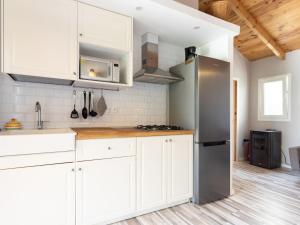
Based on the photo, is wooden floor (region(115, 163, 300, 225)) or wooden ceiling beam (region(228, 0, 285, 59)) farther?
wooden ceiling beam (region(228, 0, 285, 59))

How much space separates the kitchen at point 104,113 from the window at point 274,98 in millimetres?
2451

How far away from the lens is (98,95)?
7.68 feet

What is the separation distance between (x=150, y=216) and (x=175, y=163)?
622mm

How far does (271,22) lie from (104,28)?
10.8ft

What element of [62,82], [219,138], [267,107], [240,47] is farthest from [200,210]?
[240,47]

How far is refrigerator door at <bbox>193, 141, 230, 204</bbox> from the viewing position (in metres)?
2.21

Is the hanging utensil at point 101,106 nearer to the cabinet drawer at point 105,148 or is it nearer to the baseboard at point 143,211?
the cabinet drawer at point 105,148

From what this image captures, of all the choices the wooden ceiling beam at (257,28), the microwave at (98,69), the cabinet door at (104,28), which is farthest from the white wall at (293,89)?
the microwave at (98,69)

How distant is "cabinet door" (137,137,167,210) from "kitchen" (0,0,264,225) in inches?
0.4

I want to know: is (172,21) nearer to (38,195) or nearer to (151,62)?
(151,62)

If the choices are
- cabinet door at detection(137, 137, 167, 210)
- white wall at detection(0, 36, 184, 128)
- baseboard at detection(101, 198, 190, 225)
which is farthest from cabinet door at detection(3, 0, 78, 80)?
baseboard at detection(101, 198, 190, 225)

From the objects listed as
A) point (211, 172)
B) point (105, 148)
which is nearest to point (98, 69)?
point (105, 148)

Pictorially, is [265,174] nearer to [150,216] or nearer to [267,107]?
[267,107]

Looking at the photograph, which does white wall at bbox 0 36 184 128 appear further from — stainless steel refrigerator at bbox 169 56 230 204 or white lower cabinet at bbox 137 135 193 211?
white lower cabinet at bbox 137 135 193 211
